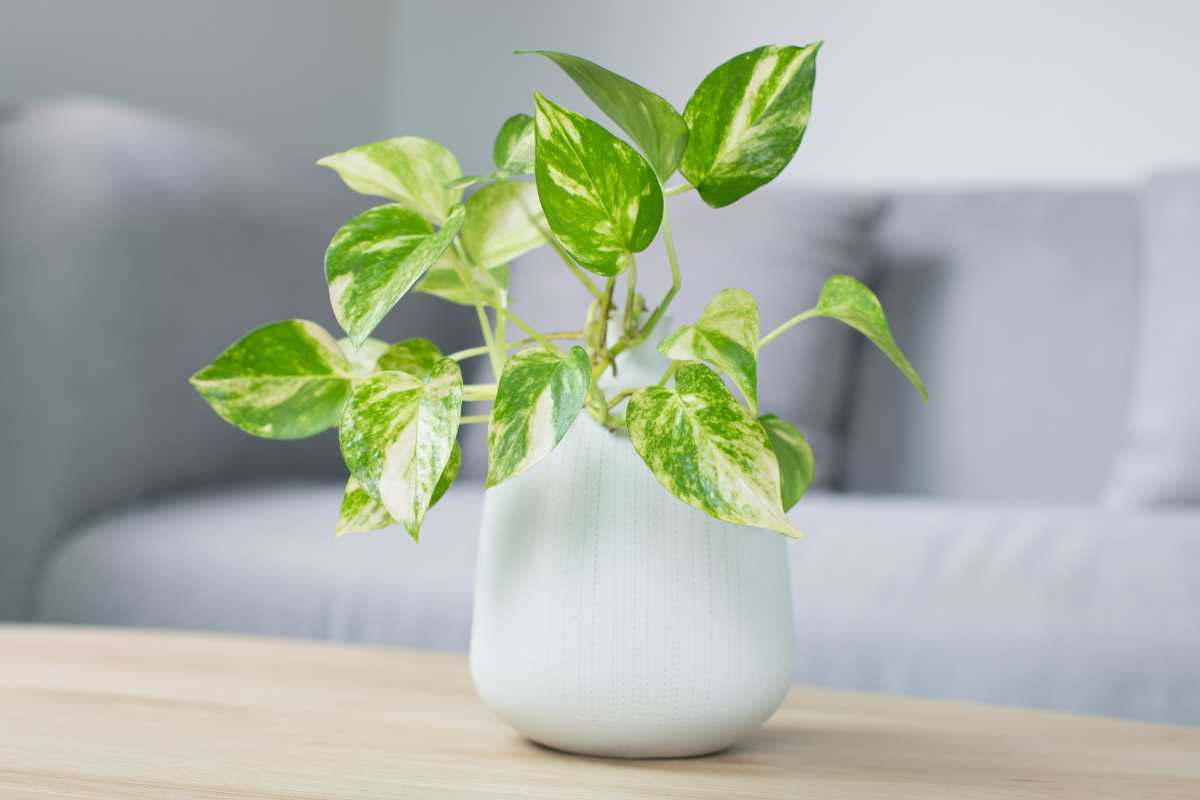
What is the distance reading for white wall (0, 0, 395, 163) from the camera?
199 cm

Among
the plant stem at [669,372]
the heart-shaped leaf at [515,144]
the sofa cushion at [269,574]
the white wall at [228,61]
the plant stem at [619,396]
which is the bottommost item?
the sofa cushion at [269,574]

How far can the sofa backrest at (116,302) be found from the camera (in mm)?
1491

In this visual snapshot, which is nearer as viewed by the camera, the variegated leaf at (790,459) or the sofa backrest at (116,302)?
the variegated leaf at (790,459)

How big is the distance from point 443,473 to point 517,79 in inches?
90.5

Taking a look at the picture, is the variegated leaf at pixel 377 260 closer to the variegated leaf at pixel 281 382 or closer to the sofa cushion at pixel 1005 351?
the variegated leaf at pixel 281 382

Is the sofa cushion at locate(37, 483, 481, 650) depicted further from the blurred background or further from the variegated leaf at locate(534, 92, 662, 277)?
the variegated leaf at locate(534, 92, 662, 277)

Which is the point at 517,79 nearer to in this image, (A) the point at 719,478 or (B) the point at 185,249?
(B) the point at 185,249

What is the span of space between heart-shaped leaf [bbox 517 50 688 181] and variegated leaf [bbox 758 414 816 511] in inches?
5.1

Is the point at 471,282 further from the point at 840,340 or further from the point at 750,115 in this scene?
the point at 840,340

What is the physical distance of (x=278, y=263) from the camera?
1.74 metres

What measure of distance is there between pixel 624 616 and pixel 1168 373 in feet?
4.12

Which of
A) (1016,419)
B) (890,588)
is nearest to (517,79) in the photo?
(1016,419)

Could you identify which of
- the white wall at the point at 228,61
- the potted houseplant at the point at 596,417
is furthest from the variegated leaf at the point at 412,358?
the white wall at the point at 228,61

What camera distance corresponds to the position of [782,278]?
1.77 m
